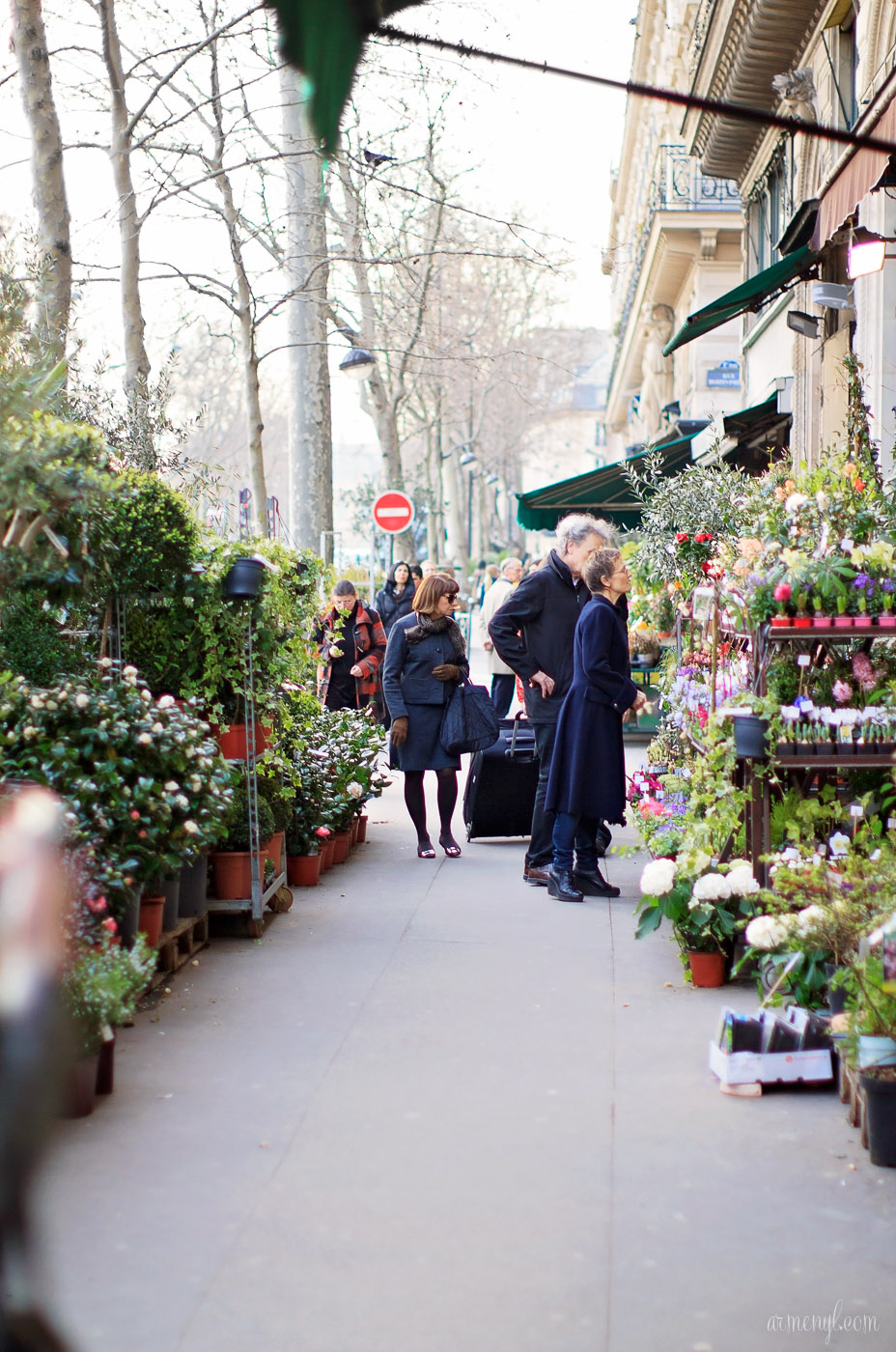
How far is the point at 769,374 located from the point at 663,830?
11318 millimetres

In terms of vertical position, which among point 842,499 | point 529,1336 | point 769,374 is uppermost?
point 769,374

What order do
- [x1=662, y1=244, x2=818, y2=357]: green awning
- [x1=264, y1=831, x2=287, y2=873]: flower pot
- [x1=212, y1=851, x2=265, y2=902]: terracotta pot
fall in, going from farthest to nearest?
[x1=662, y1=244, x2=818, y2=357]: green awning, [x1=264, y1=831, x2=287, y2=873]: flower pot, [x1=212, y1=851, x2=265, y2=902]: terracotta pot

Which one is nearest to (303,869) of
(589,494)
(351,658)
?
(351,658)

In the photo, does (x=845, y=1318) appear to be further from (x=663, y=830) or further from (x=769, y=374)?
(x=769, y=374)

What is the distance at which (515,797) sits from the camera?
9102 millimetres

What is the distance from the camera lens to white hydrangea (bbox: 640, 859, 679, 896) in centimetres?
552

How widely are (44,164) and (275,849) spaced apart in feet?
19.0

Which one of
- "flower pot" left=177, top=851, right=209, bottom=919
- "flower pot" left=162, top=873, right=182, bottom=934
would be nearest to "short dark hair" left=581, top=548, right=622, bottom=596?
"flower pot" left=177, top=851, right=209, bottom=919

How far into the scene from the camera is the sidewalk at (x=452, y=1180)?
3.02 m

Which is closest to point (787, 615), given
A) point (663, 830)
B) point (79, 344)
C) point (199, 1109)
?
point (663, 830)

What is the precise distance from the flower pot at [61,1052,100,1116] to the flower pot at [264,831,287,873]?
261 cm

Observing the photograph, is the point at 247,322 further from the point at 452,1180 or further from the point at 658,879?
the point at 452,1180

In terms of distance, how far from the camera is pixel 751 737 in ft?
17.7

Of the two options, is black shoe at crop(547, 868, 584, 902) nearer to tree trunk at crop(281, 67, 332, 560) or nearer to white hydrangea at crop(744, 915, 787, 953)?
white hydrangea at crop(744, 915, 787, 953)
